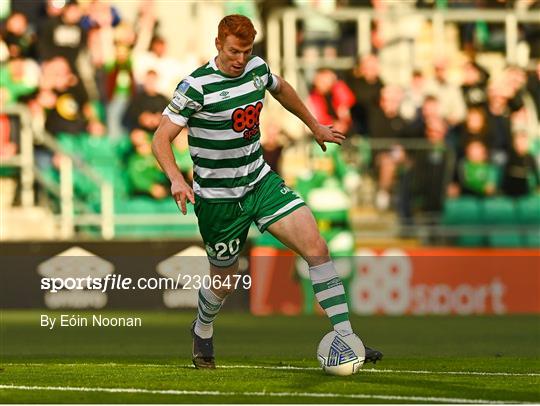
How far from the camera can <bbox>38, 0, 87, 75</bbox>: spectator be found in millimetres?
20750

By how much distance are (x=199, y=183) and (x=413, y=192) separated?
10954 mm

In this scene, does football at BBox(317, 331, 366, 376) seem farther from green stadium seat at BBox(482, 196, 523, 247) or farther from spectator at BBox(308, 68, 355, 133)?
spectator at BBox(308, 68, 355, 133)

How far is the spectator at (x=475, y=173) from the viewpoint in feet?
67.8

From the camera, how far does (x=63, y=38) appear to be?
20.9 metres

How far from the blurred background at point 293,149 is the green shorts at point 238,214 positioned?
29.5ft

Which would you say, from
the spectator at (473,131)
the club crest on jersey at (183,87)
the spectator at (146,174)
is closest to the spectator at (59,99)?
the spectator at (146,174)

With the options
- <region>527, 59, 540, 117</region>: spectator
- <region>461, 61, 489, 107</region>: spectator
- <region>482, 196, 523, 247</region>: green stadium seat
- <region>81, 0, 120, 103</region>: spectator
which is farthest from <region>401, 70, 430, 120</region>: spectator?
<region>81, 0, 120, 103</region>: spectator

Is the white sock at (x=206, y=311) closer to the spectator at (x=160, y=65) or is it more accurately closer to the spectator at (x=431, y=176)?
the spectator at (x=431, y=176)

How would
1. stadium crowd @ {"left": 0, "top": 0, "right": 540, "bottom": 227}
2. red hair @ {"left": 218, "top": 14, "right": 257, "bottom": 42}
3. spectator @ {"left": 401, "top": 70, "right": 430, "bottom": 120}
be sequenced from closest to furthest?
red hair @ {"left": 218, "top": 14, "right": 257, "bottom": 42} < stadium crowd @ {"left": 0, "top": 0, "right": 540, "bottom": 227} < spectator @ {"left": 401, "top": 70, "right": 430, "bottom": 120}

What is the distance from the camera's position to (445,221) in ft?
67.3

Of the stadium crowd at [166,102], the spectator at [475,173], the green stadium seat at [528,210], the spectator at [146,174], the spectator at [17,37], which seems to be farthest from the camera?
the green stadium seat at [528,210]

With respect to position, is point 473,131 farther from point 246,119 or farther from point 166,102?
point 246,119

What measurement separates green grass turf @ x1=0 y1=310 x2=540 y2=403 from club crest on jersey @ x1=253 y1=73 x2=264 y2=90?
1.92m

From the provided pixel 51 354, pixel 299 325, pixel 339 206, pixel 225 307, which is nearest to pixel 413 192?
pixel 339 206
